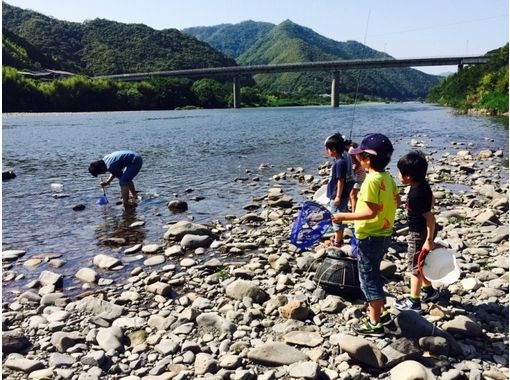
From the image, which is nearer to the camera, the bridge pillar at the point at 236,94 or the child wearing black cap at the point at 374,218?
the child wearing black cap at the point at 374,218

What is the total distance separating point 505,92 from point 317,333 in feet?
184

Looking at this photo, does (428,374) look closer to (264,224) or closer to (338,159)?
(338,159)

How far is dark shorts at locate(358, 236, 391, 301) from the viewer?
4988 millimetres

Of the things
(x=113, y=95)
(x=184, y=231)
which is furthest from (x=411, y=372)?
(x=113, y=95)

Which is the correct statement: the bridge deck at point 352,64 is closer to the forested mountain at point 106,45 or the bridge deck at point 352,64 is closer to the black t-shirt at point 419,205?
the forested mountain at point 106,45

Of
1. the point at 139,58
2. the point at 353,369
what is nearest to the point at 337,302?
the point at 353,369

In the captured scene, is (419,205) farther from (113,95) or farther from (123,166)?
(113,95)

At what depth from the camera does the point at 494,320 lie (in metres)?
5.22

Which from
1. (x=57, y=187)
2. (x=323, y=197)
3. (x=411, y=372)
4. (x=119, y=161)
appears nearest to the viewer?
(x=411, y=372)

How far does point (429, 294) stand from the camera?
18.9 feet

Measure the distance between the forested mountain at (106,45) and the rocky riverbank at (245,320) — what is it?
14988 centimetres

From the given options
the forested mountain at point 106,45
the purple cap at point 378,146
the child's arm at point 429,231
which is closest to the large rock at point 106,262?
the purple cap at point 378,146

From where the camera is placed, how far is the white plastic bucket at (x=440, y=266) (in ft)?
17.1

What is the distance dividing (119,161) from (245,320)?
788cm
